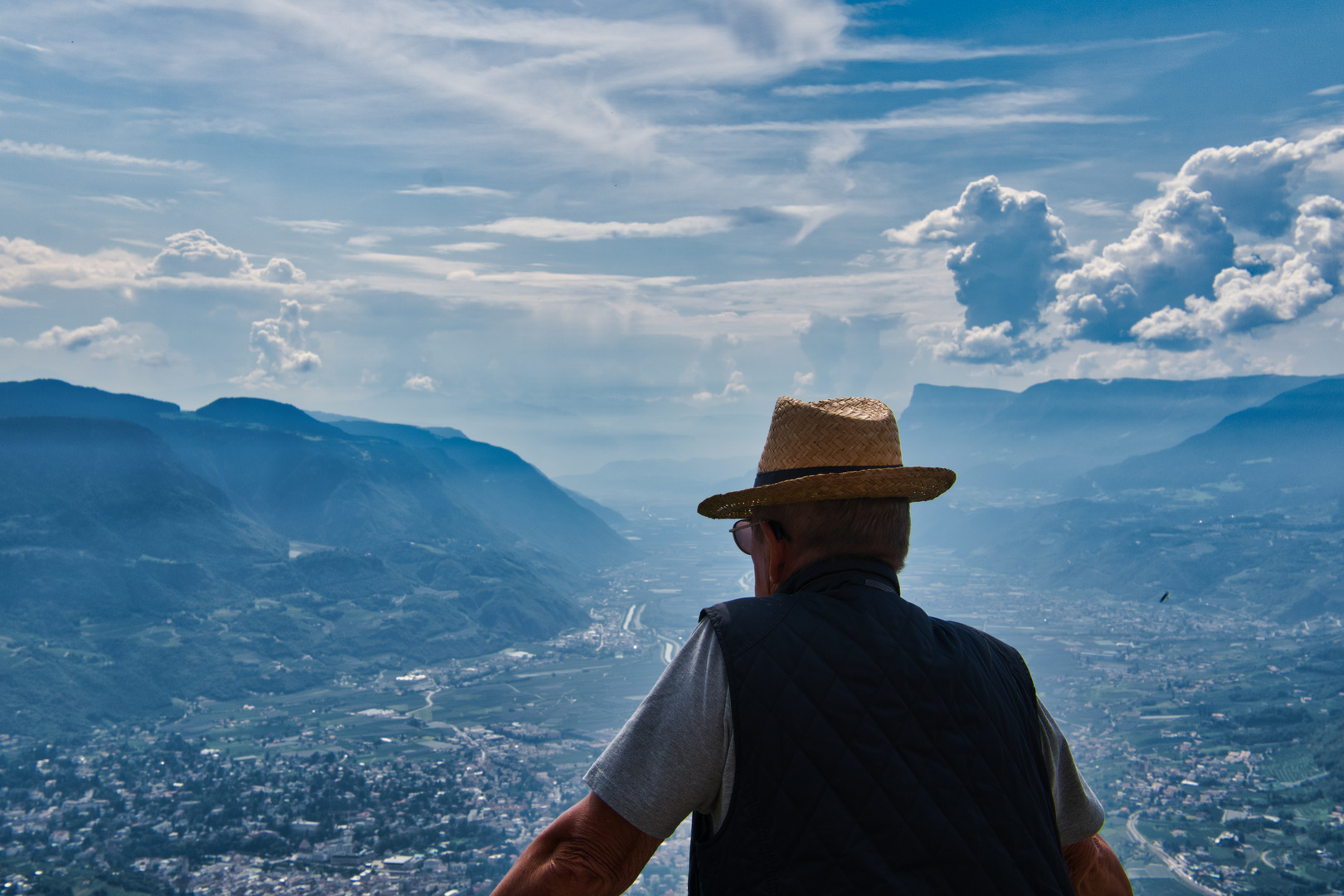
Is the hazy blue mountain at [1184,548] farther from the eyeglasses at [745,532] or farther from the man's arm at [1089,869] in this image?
the eyeglasses at [745,532]

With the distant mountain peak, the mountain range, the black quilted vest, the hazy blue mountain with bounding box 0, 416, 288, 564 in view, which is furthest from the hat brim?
the distant mountain peak

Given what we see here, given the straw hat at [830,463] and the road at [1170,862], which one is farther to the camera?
the road at [1170,862]

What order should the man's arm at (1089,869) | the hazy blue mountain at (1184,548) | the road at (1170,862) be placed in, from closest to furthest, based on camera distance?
the man's arm at (1089,869) < the road at (1170,862) < the hazy blue mountain at (1184,548)

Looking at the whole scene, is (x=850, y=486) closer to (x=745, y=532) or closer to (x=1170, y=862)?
(x=745, y=532)

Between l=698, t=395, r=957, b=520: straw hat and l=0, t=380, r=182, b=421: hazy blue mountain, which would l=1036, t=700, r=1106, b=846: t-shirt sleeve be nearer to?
l=698, t=395, r=957, b=520: straw hat

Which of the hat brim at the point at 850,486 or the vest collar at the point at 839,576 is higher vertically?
the hat brim at the point at 850,486

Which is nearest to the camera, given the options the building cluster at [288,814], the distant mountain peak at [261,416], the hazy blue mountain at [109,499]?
the building cluster at [288,814]

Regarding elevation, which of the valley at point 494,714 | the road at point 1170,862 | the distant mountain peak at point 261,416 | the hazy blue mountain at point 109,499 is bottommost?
the valley at point 494,714

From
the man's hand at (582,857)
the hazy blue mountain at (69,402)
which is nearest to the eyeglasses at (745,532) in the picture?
the man's hand at (582,857)
